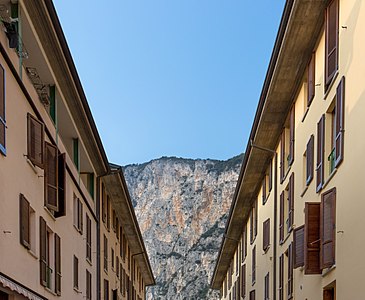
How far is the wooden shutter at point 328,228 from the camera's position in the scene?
14.4 metres

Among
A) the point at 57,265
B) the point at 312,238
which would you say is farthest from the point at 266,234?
the point at 312,238

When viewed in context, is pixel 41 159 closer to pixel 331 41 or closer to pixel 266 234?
pixel 331 41

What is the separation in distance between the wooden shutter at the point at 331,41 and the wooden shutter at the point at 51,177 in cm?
736

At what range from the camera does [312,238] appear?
15.8 meters

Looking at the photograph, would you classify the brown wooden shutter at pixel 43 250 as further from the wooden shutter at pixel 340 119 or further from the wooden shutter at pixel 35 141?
the wooden shutter at pixel 340 119

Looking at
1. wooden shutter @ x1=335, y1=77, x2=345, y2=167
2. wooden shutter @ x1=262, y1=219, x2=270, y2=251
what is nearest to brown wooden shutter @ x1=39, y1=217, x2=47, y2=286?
Answer: wooden shutter @ x1=335, y1=77, x2=345, y2=167

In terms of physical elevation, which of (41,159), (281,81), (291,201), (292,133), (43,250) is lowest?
(43,250)

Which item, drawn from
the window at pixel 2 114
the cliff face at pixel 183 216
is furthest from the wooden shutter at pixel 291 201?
the cliff face at pixel 183 216

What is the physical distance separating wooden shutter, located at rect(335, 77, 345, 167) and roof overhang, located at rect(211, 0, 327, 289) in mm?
2558

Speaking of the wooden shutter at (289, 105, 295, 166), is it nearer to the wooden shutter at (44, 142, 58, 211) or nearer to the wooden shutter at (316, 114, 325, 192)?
the wooden shutter at (316, 114, 325, 192)

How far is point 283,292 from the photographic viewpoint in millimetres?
23359

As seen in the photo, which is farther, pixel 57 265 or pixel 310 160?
pixel 57 265

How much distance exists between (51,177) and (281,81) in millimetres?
7795

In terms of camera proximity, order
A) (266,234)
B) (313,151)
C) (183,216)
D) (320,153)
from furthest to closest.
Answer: (183,216) → (266,234) → (313,151) → (320,153)
